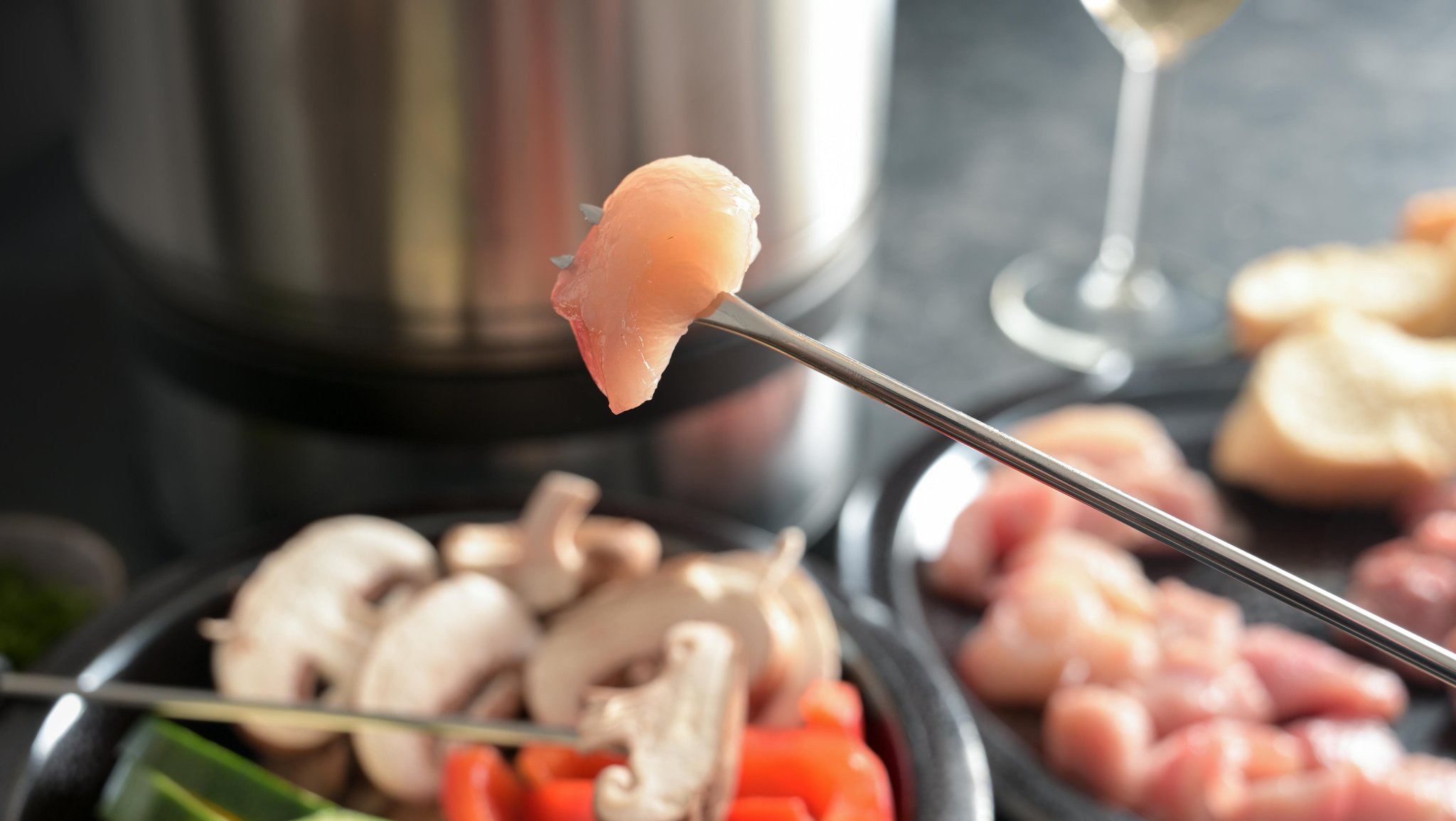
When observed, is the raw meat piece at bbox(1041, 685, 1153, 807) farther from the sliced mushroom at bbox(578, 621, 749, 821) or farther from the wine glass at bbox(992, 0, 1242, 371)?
the wine glass at bbox(992, 0, 1242, 371)

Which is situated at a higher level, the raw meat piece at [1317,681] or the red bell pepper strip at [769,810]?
the red bell pepper strip at [769,810]

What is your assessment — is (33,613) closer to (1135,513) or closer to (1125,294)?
(1135,513)

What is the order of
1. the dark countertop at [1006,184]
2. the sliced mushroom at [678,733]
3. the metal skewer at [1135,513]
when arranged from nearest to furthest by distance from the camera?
the metal skewer at [1135,513], the sliced mushroom at [678,733], the dark countertop at [1006,184]

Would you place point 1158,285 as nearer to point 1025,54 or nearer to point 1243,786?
point 1025,54

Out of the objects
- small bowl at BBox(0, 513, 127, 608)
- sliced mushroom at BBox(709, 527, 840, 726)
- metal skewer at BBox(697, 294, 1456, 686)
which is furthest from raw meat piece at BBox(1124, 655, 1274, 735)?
small bowl at BBox(0, 513, 127, 608)

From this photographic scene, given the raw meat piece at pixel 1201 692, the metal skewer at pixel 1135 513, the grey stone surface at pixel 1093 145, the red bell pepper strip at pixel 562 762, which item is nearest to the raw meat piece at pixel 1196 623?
the raw meat piece at pixel 1201 692

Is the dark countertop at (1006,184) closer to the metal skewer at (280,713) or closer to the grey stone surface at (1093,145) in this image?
the grey stone surface at (1093,145)

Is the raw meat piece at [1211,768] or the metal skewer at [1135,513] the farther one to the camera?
the raw meat piece at [1211,768]
